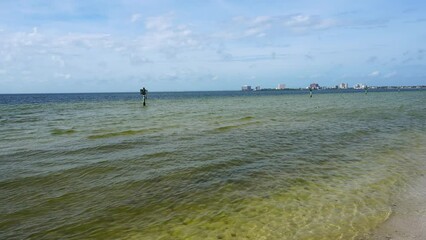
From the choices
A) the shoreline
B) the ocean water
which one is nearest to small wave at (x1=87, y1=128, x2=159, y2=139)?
the ocean water

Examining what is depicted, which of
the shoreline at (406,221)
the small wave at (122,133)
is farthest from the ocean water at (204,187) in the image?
the small wave at (122,133)

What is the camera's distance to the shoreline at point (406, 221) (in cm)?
646

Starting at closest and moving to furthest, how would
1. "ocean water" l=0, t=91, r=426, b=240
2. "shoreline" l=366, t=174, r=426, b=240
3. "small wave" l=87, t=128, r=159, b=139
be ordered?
"shoreline" l=366, t=174, r=426, b=240
"ocean water" l=0, t=91, r=426, b=240
"small wave" l=87, t=128, r=159, b=139

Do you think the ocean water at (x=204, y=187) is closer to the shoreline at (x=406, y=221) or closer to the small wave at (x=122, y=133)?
the shoreline at (x=406, y=221)

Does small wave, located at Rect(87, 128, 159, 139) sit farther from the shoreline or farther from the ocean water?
the shoreline

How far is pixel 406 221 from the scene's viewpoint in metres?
7.13

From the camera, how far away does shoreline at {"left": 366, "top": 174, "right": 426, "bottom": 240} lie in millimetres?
6461

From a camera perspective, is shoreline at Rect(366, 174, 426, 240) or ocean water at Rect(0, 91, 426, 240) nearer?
shoreline at Rect(366, 174, 426, 240)

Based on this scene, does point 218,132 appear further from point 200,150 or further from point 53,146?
point 53,146

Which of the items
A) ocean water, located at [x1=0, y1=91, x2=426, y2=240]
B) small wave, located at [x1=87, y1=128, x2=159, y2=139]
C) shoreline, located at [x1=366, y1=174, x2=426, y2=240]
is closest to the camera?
shoreline, located at [x1=366, y1=174, x2=426, y2=240]

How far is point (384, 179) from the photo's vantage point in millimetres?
10391

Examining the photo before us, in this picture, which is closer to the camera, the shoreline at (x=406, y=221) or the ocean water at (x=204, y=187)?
the shoreline at (x=406, y=221)

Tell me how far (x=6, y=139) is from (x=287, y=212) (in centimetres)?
1850

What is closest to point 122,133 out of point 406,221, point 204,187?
point 204,187
